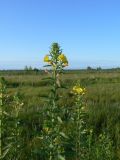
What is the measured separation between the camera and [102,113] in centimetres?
1094

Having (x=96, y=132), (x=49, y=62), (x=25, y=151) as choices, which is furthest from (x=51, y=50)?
(x=96, y=132)

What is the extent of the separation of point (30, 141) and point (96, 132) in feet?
6.93

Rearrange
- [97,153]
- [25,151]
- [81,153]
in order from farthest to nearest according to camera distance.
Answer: [25,151] → [97,153] → [81,153]

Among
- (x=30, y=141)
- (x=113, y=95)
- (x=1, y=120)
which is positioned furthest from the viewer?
(x=113, y=95)

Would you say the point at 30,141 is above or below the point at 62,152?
below

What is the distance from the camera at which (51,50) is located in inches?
155

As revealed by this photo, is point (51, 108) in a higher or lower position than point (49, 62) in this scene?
lower

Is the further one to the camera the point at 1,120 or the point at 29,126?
the point at 29,126

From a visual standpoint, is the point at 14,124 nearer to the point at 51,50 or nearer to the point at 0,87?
the point at 0,87

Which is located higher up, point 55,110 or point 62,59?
point 62,59

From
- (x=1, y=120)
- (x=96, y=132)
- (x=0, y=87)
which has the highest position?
(x=0, y=87)

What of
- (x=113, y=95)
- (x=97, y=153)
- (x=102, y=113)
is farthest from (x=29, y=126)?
(x=113, y=95)

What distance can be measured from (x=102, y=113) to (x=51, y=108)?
711cm

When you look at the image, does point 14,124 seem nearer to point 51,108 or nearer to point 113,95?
point 51,108
